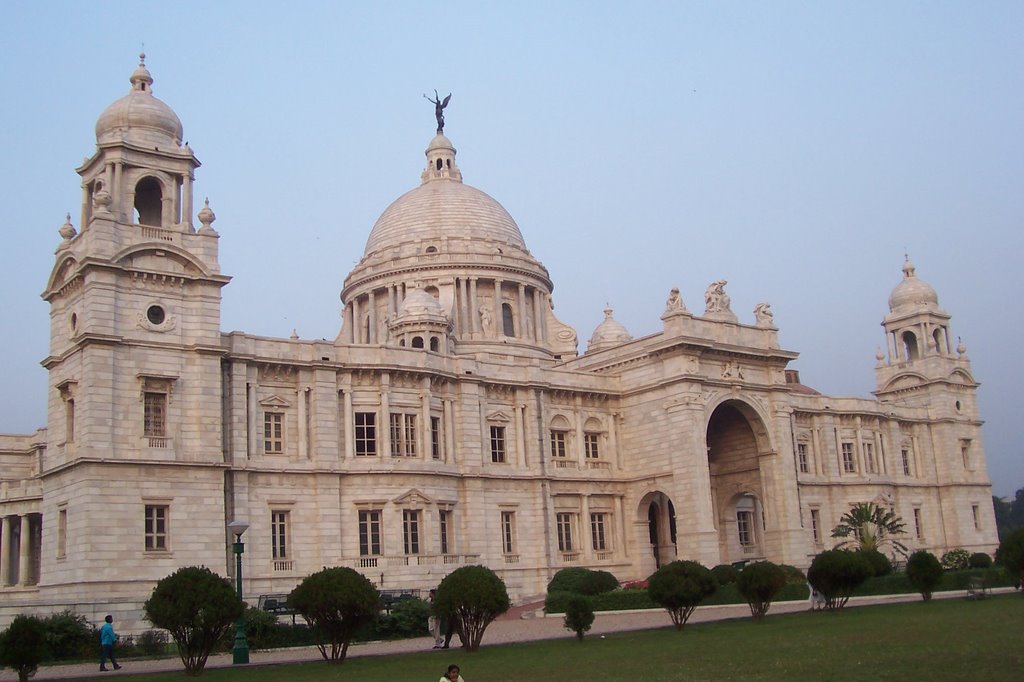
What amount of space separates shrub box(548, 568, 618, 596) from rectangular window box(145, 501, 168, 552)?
18.1m

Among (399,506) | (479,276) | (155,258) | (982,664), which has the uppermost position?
(479,276)

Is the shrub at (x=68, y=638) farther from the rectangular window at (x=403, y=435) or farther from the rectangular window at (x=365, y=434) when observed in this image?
the rectangular window at (x=403, y=435)

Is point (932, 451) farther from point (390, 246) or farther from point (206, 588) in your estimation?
point (206, 588)

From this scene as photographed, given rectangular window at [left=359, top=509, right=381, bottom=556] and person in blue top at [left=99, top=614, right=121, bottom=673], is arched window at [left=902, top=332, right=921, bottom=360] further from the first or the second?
person in blue top at [left=99, top=614, right=121, bottom=673]

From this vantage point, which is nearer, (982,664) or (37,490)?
(982,664)

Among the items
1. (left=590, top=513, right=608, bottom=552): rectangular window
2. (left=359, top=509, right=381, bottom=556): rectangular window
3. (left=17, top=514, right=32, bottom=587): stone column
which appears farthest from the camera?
(left=590, top=513, right=608, bottom=552): rectangular window

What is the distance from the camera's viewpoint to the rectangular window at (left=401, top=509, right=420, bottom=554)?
48062 mm

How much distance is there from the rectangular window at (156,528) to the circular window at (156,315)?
7148 millimetres

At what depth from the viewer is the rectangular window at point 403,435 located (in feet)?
162

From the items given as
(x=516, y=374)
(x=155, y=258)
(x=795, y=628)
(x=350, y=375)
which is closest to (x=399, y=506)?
(x=350, y=375)

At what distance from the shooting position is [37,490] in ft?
172

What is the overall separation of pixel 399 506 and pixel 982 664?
31632mm

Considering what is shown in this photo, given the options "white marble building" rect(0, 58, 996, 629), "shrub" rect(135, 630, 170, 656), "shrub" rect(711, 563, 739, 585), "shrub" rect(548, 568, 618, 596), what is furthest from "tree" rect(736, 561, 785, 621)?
"shrub" rect(135, 630, 170, 656)

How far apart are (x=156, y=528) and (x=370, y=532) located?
1008 centimetres
